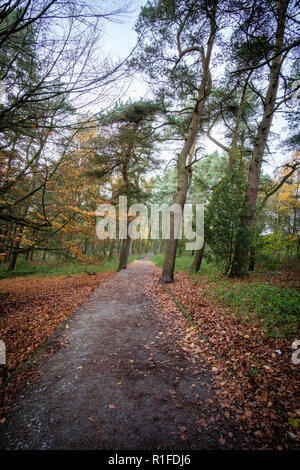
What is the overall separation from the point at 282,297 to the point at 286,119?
7.92m

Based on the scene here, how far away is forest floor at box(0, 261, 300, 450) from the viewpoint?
211cm

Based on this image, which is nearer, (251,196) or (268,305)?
(268,305)

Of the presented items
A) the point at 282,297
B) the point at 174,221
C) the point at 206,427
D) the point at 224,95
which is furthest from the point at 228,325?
the point at 224,95

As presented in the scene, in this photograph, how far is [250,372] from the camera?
2.98 metres

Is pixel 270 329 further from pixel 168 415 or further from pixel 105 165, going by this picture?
pixel 105 165

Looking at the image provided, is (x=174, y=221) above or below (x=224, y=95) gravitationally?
below

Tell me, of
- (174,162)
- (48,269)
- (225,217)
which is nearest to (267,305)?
(225,217)

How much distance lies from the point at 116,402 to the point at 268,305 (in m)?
4.18

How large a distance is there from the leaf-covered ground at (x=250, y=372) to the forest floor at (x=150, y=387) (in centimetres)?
1

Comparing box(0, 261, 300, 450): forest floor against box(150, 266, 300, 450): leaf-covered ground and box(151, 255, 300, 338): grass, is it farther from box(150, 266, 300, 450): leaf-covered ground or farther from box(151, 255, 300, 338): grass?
box(151, 255, 300, 338): grass

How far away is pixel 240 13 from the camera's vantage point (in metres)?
3.95

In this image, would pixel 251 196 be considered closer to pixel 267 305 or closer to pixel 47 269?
pixel 267 305

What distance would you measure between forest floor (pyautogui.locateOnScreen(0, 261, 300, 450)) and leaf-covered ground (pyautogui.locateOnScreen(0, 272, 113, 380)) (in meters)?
0.05

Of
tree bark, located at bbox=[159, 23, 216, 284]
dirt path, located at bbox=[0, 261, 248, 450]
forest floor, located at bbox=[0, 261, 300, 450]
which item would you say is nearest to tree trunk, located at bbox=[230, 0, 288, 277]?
tree bark, located at bbox=[159, 23, 216, 284]
